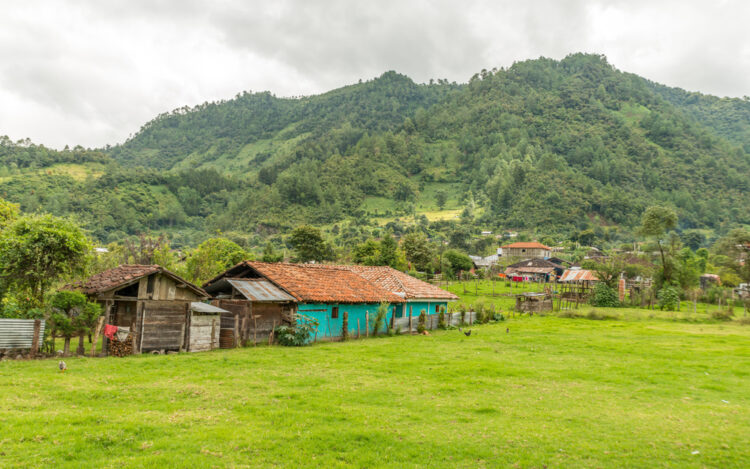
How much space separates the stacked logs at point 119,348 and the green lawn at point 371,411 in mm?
771

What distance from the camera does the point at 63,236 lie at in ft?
58.2

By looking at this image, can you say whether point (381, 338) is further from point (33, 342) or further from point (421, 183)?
point (421, 183)

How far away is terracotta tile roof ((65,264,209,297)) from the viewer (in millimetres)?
17906

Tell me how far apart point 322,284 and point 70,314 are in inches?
524

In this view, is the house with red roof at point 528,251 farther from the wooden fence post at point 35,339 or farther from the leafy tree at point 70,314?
the wooden fence post at point 35,339

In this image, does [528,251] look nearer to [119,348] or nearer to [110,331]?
[119,348]

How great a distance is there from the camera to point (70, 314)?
54.6 ft

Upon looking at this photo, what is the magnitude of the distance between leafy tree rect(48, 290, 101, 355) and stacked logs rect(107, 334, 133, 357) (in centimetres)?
93

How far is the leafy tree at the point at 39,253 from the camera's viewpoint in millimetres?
17016

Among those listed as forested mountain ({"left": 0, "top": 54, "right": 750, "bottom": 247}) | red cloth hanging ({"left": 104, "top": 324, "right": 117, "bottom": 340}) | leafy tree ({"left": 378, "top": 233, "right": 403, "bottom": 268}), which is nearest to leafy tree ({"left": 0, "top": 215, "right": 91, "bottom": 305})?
red cloth hanging ({"left": 104, "top": 324, "right": 117, "bottom": 340})

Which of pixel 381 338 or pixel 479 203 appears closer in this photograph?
pixel 381 338

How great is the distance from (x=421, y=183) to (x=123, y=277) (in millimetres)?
164163

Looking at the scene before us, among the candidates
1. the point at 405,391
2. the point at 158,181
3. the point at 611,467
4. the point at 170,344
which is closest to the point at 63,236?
the point at 170,344

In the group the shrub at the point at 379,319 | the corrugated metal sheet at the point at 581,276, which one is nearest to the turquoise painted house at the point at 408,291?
the shrub at the point at 379,319
